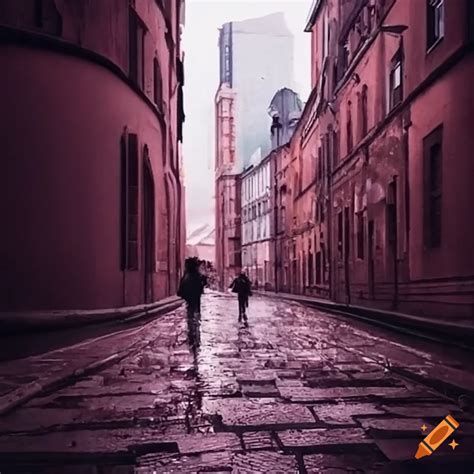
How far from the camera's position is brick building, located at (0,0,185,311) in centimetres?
866

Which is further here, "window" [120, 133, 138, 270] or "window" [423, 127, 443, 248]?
"window" [120, 133, 138, 270]

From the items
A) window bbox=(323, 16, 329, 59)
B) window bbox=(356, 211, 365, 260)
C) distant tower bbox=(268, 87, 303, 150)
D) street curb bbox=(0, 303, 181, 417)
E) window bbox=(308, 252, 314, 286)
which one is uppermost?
distant tower bbox=(268, 87, 303, 150)

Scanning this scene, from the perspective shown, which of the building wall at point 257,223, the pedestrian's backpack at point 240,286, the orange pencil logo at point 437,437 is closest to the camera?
the orange pencil logo at point 437,437

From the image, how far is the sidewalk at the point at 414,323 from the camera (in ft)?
27.8

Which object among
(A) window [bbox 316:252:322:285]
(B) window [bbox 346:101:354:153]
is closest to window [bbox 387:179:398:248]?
(B) window [bbox 346:101:354:153]

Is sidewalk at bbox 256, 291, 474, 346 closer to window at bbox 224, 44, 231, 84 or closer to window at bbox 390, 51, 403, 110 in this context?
window at bbox 390, 51, 403, 110

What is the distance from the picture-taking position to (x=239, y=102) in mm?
39312

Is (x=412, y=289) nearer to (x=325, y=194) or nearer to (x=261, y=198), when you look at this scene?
(x=325, y=194)

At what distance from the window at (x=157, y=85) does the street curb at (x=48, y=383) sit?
9.01 m

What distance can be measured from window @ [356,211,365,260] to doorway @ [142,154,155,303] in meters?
4.42

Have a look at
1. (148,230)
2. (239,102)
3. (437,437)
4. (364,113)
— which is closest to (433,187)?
(364,113)

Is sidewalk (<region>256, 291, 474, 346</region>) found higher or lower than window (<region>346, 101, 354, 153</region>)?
lower

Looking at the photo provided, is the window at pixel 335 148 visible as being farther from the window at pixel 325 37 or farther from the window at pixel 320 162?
the window at pixel 325 37

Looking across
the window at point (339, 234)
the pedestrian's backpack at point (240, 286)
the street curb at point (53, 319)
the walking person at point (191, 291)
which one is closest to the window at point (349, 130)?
the window at point (339, 234)
